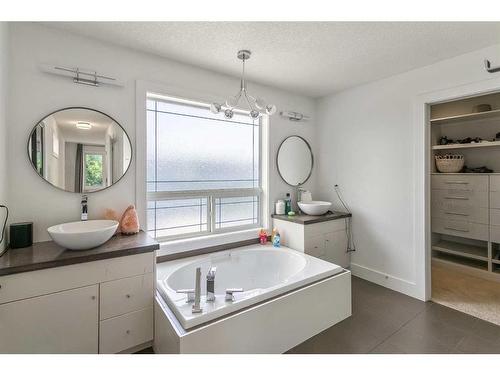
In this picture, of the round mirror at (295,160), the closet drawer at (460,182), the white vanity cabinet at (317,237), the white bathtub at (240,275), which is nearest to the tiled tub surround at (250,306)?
the white bathtub at (240,275)

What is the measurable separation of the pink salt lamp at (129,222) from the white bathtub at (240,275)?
424 millimetres

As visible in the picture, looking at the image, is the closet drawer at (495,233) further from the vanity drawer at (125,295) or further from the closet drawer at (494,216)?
the vanity drawer at (125,295)

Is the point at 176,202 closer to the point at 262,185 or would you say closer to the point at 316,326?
the point at 262,185

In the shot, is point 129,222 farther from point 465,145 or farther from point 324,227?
point 465,145

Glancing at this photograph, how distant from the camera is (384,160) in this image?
9.12 feet

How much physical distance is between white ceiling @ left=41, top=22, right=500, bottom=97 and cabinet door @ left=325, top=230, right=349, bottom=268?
6.15ft

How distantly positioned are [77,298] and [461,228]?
418 centimetres

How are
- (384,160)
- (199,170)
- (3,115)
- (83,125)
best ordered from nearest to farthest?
1. (3,115)
2. (83,125)
3. (199,170)
4. (384,160)

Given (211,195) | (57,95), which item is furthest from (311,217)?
(57,95)

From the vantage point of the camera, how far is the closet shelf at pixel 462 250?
3.08 metres

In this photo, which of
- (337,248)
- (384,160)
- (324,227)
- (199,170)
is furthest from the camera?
(337,248)

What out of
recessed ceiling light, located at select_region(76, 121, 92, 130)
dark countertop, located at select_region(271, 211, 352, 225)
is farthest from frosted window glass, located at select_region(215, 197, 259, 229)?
recessed ceiling light, located at select_region(76, 121, 92, 130)
